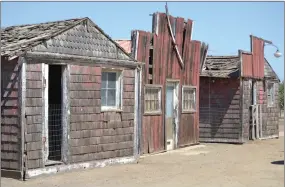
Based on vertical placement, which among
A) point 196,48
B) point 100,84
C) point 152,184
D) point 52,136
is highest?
point 196,48

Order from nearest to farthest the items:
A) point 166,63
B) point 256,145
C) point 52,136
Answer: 1. point 52,136
2. point 166,63
3. point 256,145

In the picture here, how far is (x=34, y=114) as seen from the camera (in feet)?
34.0

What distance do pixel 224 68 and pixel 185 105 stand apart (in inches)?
133

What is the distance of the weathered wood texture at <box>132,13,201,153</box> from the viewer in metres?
15.0

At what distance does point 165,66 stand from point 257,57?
6476 mm

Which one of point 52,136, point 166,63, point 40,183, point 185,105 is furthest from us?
point 185,105

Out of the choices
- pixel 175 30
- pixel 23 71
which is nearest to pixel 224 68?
pixel 175 30

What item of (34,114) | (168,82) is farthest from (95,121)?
(168,82)

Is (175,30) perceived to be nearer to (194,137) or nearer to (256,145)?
(194,137)

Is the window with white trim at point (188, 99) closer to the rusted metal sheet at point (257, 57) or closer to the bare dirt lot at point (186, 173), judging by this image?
the bare dirt lot at point (186, 173)

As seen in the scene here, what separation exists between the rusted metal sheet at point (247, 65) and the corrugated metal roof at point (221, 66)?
26cm

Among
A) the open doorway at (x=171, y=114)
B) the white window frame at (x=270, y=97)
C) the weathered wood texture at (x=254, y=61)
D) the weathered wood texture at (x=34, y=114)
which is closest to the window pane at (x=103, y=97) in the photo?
the weathered wood texture at (x=34, y=114)

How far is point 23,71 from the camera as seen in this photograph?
10.1 meters

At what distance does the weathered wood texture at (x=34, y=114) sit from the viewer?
10.2m
